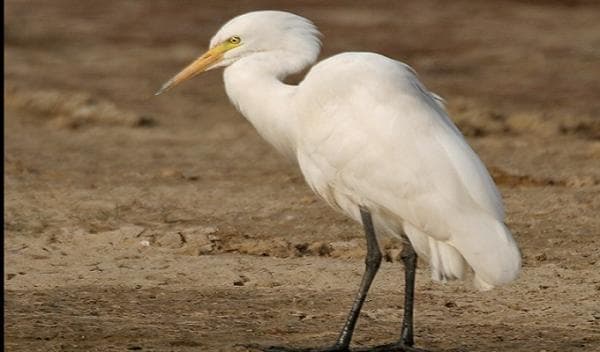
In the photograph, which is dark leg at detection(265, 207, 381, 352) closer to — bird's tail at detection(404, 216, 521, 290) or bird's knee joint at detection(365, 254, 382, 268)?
bird's knee joint at detection(365, 254, 382, 268)

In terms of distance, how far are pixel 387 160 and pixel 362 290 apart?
0.68 meters

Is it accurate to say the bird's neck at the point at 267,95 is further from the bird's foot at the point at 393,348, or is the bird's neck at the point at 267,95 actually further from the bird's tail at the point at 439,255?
the bird's foot at the point at 393,348

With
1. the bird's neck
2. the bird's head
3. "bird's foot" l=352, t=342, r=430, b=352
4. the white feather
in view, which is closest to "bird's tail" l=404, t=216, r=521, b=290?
the white feather

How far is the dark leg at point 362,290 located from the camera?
7.06m

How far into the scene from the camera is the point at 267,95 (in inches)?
289

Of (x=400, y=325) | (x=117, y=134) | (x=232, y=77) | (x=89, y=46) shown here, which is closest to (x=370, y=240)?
(x=400, y=325)

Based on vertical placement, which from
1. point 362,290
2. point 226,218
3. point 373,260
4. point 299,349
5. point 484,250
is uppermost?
point 484,250

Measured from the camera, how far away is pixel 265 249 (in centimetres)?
909

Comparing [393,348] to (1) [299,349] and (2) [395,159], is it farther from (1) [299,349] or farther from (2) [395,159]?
(2) [395,159]

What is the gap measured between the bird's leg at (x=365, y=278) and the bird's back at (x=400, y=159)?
7 centimetres

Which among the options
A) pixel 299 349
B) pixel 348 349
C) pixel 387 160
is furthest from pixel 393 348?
pixel 387 160

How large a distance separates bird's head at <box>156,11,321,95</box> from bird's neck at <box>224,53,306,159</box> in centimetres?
5

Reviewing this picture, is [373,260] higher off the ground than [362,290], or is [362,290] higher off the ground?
[373,260]

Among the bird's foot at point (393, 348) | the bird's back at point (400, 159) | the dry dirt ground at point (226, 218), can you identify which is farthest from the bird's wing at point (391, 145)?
the dry dirt ground at point (226, 218)
